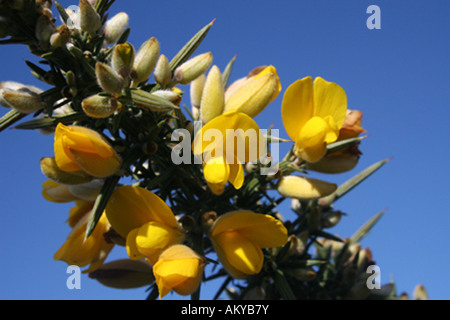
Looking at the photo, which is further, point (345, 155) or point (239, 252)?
point (345, 155)

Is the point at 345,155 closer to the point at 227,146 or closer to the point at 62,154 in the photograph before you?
the point at 227,146

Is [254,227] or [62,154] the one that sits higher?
[62,154]

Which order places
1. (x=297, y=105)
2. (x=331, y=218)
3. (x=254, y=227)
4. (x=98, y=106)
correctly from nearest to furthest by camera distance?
1. (x=98, y=106)
2. (x=254, y=227)
3. (x=297, y=105)
4. (x=331, y=218)

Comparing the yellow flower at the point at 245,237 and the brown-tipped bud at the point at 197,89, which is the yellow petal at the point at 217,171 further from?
the brown-tipped bud at the point at 197,89

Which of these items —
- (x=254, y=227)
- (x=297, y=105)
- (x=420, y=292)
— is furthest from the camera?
(x=420, y=292)

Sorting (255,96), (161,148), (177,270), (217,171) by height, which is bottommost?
(177,270)

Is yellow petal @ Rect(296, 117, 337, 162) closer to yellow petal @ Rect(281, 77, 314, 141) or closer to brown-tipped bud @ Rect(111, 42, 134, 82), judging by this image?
yellow petal @ Rect(281, 77, 314, 141)

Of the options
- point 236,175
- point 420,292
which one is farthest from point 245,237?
point 420,292
